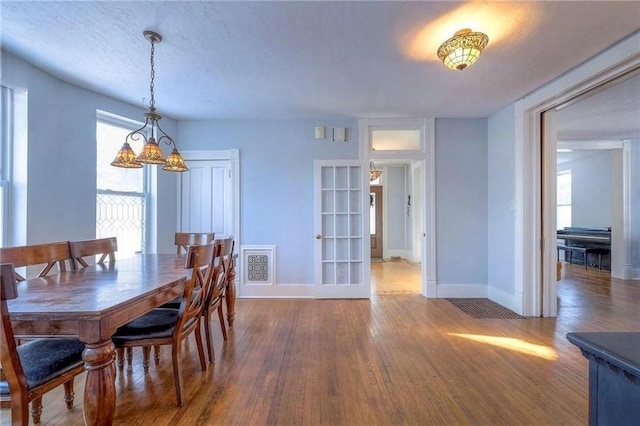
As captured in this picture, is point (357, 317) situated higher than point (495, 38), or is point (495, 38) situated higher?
point (495, 38)

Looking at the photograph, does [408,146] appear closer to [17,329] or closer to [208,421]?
[208,421]

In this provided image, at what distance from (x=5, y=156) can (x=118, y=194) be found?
3.60ft

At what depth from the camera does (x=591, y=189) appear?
22.0 feet

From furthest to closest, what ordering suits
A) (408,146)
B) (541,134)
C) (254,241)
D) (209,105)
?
(408,146) < (254,241) < (209,105) < (541,134)

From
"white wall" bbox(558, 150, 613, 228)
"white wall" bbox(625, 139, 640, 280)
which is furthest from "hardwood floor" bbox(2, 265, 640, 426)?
"white wall" bbox(558, 150, 613, 228)

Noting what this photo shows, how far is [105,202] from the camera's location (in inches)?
136

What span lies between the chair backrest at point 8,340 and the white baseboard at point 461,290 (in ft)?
13.5

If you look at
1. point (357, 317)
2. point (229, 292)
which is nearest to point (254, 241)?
point (229, 292)

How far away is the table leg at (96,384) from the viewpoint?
1.28m

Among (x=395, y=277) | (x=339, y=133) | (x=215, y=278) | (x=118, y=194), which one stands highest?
(x=339, y=133)

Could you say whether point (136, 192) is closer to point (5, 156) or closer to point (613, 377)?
point (5, 156)

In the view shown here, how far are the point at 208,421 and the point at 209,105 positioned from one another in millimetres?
3277

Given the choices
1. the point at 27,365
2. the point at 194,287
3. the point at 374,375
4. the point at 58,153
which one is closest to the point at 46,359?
the point at 27,365

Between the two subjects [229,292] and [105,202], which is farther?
[105,202]
